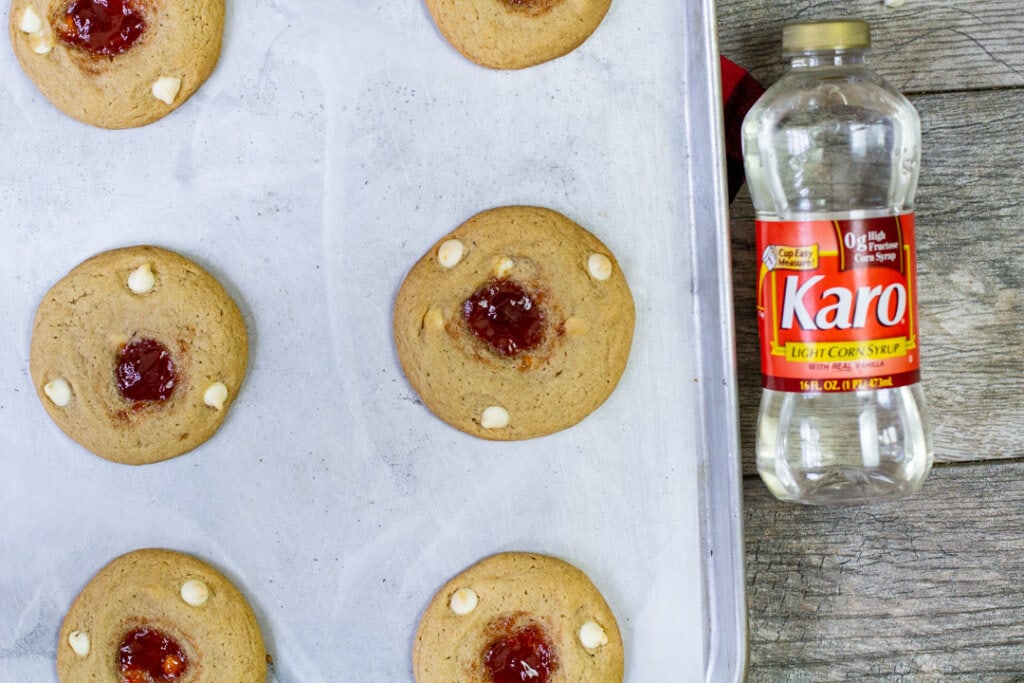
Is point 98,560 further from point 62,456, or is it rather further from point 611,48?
point 611,48

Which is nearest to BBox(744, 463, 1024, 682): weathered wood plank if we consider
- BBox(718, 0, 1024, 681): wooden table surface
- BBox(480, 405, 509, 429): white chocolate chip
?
BBox(718, 0, 1024, 681): wooden table surface

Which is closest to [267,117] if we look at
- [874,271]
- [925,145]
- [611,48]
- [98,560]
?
[611,48]

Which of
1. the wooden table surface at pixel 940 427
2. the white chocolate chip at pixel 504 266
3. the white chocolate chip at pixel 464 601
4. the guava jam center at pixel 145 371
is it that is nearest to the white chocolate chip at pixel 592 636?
the white chocolate chip at pixel 464 601

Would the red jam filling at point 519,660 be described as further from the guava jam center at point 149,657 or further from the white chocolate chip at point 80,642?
the white chocolate chip at point 80,642

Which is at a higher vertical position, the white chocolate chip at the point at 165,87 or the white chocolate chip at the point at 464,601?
the white chocolate chip at the point at 165,87

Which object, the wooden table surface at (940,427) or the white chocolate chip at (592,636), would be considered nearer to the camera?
the white chocolate chip at (592,636)

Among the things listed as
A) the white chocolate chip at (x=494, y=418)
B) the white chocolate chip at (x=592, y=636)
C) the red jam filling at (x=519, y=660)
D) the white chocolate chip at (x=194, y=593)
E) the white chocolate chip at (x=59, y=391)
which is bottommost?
the red jam filling at (x=519, y=660)

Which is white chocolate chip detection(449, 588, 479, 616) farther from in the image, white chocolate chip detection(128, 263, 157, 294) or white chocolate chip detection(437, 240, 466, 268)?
white chocolate chip detection(128, 263, 157, 294)
